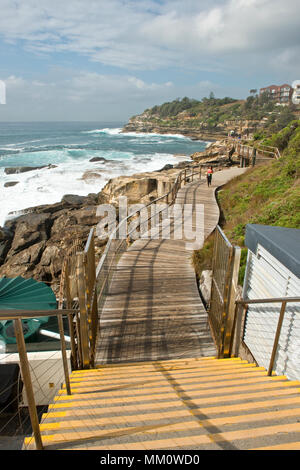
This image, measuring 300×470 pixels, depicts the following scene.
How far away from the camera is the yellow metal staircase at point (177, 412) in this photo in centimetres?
210

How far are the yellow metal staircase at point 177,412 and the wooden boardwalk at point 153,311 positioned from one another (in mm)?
1298

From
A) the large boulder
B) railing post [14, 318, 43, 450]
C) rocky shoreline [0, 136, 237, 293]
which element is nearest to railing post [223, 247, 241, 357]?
railing post [14, 318, 43, 450]

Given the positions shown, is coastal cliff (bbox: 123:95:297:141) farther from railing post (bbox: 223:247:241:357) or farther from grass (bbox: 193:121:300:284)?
railing post (bbox: 223:247:241:357)

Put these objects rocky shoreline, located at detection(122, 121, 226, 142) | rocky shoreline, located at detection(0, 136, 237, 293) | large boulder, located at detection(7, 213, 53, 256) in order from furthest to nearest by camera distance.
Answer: rocky shoreline, located at detection(122, 121, 226, 142)
large boulder, located at detection(7, 213, 53, 256)
rocky shoreline, located at detection(0, 136, 237, 293)

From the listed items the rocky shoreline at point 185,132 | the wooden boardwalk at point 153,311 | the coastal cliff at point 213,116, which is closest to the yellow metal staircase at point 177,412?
the wooden boardwalk at point 153,311

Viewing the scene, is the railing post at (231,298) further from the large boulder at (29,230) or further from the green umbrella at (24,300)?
the large boulder at (29,230)

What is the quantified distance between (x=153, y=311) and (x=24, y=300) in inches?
149

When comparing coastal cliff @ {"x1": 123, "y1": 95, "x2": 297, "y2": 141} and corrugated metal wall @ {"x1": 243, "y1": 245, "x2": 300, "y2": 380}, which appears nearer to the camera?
corrugated metal wall @ {"x1": 243, "y1": 245, "x2": 300, "y2": 380}

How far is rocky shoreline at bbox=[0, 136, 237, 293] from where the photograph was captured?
1580cm

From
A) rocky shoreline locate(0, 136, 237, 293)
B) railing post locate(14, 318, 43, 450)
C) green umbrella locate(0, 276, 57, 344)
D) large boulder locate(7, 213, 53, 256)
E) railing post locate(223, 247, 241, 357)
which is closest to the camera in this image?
railing post locate(14, 318, 43, 450)

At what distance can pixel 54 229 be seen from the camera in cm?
2030

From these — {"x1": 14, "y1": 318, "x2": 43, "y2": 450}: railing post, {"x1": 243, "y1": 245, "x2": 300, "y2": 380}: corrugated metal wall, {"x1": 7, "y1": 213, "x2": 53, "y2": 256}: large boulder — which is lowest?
{"x1": 7, "y1": 213, "x2": 53, "y2": 256}: large boulder

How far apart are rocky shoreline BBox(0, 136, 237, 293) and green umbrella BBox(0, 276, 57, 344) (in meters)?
2.01

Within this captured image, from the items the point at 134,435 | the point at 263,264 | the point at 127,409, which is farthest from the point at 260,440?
the point at 263,264
